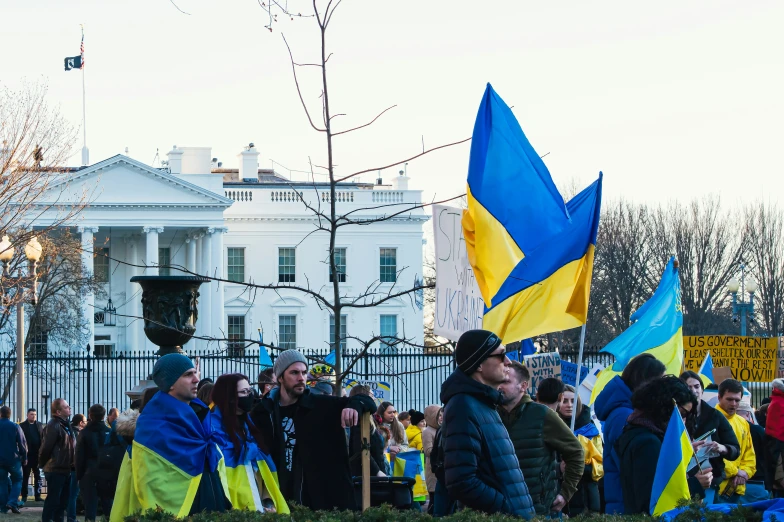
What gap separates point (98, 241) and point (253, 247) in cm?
845

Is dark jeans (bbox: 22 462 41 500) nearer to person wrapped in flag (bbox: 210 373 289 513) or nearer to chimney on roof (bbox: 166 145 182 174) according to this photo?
person wrapped in flag (bbox: 210 373 289 513)

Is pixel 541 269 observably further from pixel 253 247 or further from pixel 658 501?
pixel 253 247

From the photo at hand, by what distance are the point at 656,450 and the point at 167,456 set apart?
8.70 feet

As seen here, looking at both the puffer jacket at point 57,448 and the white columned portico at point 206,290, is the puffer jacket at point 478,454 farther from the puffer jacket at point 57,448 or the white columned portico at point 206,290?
the white columned portico at point 206,290

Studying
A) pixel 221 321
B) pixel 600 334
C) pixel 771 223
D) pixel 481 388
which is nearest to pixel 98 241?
pixel 221 321

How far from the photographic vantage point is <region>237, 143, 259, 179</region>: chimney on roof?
70875 mm

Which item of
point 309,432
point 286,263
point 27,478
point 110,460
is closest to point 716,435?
point 309,432

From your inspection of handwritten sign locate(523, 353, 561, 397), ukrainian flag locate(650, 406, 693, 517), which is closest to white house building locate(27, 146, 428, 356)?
handwritten sign locate(523, 353, 561, 397)

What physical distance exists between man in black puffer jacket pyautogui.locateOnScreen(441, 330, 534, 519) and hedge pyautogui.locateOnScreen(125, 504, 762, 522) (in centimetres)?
13

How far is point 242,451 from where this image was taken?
23.3ft

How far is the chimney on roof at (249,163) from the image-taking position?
70.9m

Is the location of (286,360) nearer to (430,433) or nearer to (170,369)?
(170,369)

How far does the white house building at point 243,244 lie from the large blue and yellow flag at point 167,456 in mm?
52693

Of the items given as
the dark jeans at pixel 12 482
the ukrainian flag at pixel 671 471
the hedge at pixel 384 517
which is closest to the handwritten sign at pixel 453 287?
the ukrainian flag at pixel 671 471
